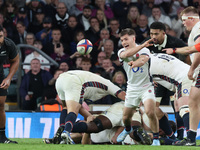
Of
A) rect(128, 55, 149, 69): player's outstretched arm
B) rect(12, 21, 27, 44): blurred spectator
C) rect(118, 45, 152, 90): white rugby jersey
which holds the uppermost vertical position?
rect(12, 21, 27, 44): blurred spectator

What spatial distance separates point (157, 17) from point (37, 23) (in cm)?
348

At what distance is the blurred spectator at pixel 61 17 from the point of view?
13.8 m

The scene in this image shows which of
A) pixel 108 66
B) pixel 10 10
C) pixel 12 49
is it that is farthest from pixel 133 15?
pixel 12 49

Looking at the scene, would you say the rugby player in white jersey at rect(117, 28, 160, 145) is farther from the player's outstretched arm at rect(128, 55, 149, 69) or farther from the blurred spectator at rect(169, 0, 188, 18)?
the blurred spectator at rect(169, 0, 188, 18)

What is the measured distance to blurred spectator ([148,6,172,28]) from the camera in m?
14.4

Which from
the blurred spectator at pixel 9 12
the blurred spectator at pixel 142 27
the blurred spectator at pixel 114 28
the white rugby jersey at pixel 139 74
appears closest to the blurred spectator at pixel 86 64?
the blurred spectator at pixel 114 28

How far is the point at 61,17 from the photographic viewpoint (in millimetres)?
13961

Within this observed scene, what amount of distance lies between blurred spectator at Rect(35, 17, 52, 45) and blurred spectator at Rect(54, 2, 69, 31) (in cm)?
35

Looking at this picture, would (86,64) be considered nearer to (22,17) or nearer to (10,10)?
(22,17)

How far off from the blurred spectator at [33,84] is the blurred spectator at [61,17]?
2.14 meters

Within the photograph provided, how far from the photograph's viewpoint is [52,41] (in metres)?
13.3

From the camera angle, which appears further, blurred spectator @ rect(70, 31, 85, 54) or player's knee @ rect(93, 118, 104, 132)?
blurred spectator @ rect(70, 31, 85, 54)

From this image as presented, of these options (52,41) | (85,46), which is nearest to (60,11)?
(52,41)

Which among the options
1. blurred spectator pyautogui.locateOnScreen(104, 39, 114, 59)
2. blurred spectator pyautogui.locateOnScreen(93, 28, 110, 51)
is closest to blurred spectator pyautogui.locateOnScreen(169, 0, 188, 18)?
blurred spectator pyautogui.locateOnScreen(93, 28, 110, 51)
